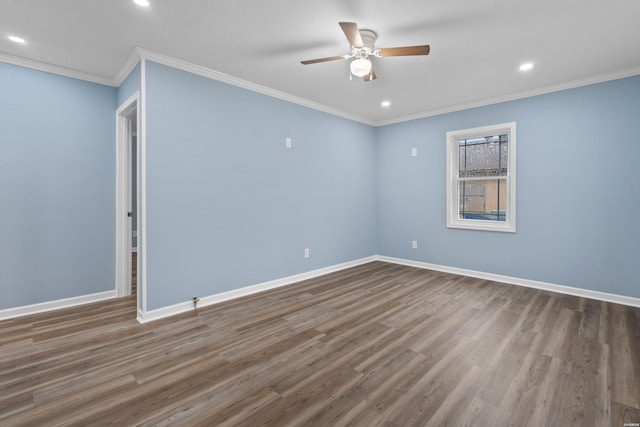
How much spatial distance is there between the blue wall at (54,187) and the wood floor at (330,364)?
0.43m

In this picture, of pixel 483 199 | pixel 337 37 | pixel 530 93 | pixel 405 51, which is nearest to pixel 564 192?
pixel 483 199

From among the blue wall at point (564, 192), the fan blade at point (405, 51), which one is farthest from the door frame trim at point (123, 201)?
the blue wall at point (564, 192)

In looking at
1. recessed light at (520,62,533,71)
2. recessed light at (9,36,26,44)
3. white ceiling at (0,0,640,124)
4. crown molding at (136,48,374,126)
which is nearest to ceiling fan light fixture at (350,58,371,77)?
white ceiling at (0,0,640,124)

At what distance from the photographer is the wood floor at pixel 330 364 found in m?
1.66

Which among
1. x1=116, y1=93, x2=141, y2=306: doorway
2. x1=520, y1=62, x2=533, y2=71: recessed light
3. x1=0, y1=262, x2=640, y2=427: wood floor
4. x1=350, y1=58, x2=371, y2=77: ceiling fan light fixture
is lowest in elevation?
x1=0, y1=262, x2=640, y2=427: wood floor

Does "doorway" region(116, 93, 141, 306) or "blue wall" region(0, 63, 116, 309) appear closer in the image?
"blue wall" region(0, 63, 116, 309)

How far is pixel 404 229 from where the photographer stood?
529 centimetres

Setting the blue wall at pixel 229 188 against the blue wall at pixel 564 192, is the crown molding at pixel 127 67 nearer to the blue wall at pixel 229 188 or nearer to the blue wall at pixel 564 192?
the blue wall at pixel 229 188

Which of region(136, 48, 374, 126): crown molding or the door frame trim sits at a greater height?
region(136, 48, 374, 126): crown molding

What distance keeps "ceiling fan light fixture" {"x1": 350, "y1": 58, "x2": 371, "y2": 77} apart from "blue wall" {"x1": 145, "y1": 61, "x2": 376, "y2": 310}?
1.64 metres

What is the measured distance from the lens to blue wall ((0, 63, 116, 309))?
9.59 feet

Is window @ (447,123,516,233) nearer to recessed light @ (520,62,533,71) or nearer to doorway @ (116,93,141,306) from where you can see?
recessed light @ (520,62,533,71)

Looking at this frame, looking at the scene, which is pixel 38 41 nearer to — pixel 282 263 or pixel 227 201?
pixel 227 201

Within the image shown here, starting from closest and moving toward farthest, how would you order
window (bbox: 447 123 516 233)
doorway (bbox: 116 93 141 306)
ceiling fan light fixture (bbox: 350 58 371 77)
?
ceiling fan light fixture (bbox: 350 58 371 77)
doorway (bbox: 116 93 141 306)
window (bbox: 447 123 516 233)
